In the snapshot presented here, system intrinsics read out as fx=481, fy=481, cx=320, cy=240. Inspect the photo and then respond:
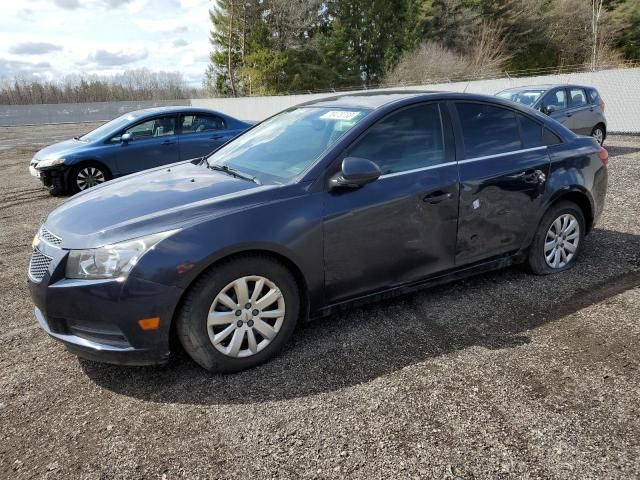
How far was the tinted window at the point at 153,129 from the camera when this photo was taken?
340 inches

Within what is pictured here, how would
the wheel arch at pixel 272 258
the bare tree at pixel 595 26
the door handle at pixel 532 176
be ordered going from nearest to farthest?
the wheel arch at pixel 272 258
the door handle at pixel 532 176
the bare tree at pixel 595 26

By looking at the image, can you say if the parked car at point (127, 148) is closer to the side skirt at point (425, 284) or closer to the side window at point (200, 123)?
the side window at point (200, 123)

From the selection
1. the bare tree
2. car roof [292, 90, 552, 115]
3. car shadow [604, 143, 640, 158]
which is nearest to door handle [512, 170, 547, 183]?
car roof [292, 90, 552, 115]

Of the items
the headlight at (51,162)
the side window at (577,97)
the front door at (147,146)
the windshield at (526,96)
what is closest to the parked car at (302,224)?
the front door at (147,146)

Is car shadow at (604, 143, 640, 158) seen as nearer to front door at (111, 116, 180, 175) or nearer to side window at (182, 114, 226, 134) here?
side window at (182, 114, 226, 134)

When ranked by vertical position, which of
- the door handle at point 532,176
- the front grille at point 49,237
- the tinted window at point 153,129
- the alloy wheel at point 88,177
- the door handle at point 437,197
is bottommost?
the alloy wheel at point 88,177

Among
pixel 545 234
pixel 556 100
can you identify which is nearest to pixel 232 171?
pixel 545 234

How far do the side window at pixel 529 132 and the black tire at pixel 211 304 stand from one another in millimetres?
2405

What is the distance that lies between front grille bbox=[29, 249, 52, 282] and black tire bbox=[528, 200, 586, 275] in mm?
3676

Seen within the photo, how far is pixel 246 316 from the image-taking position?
114 inches

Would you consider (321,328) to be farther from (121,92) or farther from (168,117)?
(121,92)

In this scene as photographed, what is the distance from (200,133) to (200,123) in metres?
0.20

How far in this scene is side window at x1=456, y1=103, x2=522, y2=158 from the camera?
12.2ft


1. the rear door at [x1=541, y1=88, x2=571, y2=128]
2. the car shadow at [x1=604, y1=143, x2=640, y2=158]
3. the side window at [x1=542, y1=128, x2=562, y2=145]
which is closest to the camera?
the side window at [x1=542, y1=128, x2=562, y2=145]
